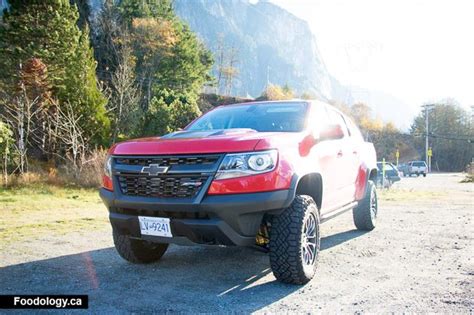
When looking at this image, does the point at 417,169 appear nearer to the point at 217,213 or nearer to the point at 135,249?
the point at 135,249

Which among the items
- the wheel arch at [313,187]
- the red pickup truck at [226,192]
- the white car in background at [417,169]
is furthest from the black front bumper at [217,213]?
the white car in background at [417,169]

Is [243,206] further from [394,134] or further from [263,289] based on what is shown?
[394,134]

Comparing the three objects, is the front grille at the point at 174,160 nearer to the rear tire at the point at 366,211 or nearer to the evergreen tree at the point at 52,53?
the rear tire at the point at 366,211

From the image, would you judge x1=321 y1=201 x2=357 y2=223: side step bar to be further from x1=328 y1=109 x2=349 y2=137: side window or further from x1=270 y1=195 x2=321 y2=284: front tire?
x1=328 y1=109 x2=349 y2=137: side window

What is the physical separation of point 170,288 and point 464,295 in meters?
2.50

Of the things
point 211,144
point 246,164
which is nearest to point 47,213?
point 211,144

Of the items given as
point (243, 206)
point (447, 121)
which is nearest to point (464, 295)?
point (243, 206)

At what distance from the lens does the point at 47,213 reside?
366 inches

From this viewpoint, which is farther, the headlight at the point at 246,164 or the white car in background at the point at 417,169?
the white car in background at the point at 417,169

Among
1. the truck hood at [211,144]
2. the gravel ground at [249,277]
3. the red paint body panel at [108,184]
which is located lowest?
the gravel ground at [249,277]

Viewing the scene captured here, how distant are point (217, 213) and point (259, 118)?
173 cm

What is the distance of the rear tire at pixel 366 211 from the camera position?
6.24 metres

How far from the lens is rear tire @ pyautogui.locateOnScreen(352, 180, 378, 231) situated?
6.24 metres

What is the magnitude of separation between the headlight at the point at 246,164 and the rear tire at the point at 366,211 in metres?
3.41
